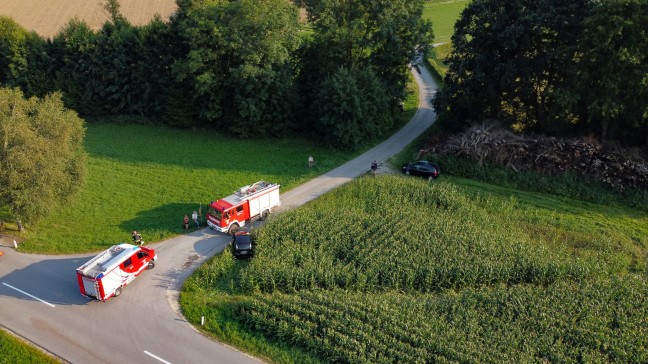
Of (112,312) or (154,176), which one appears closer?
(112,312)

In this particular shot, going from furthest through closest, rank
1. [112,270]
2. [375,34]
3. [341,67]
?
[375,34] → [341,67] → [112,270]

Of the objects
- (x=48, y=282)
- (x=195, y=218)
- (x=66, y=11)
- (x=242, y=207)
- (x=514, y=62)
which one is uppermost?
(x=66, y=11)

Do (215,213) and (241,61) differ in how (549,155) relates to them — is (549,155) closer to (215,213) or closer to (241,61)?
(215,213)

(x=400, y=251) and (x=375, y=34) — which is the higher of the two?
(x=375, y=34)

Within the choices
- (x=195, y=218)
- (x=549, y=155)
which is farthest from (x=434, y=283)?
(x=549, y=155)

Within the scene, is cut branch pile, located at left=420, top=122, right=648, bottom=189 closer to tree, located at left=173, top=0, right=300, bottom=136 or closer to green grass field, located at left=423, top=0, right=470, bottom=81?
tree, located at left=173, top=0, right=300, bottom=136

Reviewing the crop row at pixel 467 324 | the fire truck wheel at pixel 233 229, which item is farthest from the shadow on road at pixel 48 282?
the crop row at pixel 467 324
